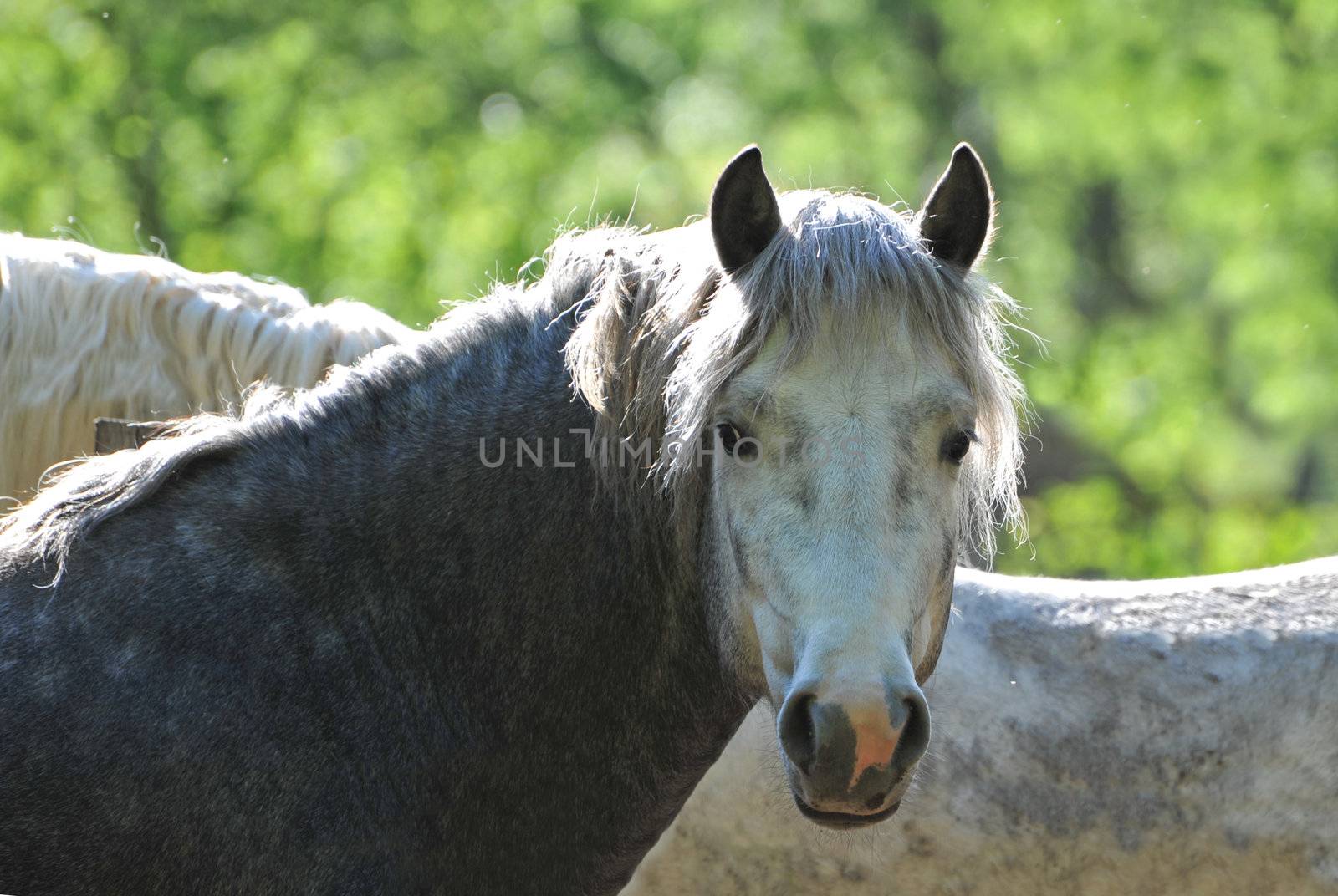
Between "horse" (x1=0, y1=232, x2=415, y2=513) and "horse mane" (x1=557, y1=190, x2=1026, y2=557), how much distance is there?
157cm

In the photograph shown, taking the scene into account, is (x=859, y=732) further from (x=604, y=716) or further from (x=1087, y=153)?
(x=1087, y=153)

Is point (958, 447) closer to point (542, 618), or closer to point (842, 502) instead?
point (842, 502)

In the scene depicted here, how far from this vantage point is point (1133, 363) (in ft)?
59.4

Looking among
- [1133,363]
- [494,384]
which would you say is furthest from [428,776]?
[1133,363]

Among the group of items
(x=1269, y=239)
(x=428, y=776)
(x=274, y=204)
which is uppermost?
(x=274, y=204)

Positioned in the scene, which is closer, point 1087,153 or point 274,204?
point 274,204

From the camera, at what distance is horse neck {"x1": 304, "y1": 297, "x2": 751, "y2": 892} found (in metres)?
2.51

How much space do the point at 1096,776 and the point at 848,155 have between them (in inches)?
613

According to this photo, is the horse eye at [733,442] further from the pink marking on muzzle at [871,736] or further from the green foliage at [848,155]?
the green foliage at [848,155]

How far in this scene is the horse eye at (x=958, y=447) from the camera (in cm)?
243

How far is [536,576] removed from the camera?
2535mm

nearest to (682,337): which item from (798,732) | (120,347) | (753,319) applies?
(753,319)

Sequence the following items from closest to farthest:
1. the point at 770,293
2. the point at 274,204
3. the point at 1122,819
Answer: the point at 770,293 < the point at 1122,819 < the point at 274,204

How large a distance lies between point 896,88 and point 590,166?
5008 mm
